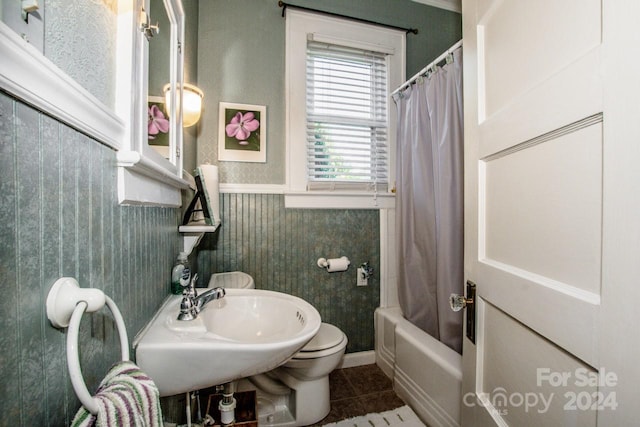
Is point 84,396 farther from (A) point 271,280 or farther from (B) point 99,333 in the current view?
(A) point 271,280

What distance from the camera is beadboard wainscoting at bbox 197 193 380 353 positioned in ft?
5.74

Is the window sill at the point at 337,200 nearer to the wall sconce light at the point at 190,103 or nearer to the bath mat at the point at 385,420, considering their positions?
the wall sconce light at the point at 190,103

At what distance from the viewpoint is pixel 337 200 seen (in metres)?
1.92

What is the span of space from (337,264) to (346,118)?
1.07 m

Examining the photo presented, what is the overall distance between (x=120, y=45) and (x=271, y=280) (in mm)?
1478

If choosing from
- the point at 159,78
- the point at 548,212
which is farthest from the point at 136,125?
the point at 548,212

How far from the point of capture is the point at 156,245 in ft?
2.88

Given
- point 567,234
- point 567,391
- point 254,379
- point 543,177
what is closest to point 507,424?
point 567,391

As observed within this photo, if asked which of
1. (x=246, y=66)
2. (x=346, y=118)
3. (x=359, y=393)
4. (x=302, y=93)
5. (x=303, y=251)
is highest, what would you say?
(x=246, y=66)

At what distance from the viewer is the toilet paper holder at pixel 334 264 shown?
1.85 m

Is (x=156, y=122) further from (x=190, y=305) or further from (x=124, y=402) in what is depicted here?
(x=124, y=402)

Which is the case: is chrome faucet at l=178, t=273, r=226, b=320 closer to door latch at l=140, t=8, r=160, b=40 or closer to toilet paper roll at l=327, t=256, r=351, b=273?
door latch at l=140, t=8, r=160, b=40

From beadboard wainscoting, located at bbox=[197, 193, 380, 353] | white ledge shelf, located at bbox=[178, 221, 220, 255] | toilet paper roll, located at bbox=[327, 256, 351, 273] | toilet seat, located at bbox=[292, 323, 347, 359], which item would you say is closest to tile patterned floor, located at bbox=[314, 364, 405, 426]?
beadboard wainscoting, located at bbox=[197, 193, 380, 353]

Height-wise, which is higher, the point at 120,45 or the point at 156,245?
the point at 120,45
